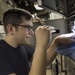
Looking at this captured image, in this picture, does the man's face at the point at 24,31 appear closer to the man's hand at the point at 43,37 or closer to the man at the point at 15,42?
the man at the point at 15,42

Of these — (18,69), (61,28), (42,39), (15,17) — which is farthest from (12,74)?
(61,28)

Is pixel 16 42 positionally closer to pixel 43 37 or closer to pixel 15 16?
pixel 15 16

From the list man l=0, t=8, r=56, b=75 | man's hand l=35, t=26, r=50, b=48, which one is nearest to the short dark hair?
man l=0, t=8, r=56, b=75

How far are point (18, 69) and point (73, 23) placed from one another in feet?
2.34

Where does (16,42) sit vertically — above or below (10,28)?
below

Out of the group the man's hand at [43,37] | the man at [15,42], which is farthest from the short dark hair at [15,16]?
the man's hand at [43,37]

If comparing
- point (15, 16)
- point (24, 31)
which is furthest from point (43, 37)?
point (15, 16)

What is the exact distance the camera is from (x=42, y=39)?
120cm

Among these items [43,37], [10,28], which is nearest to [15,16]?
[10,28]

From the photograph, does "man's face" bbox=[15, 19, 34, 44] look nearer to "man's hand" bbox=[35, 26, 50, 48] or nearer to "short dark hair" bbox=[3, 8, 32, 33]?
"short dark hair" bbox=[3, 8, 32, 33]

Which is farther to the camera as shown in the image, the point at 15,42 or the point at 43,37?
the point at 15,42

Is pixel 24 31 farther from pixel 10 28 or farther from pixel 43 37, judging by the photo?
pixel 43 37

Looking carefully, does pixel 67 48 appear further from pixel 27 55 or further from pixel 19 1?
pixel 19 1

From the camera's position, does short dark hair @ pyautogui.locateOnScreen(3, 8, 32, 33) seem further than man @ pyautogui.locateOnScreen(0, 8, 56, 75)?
Yes
